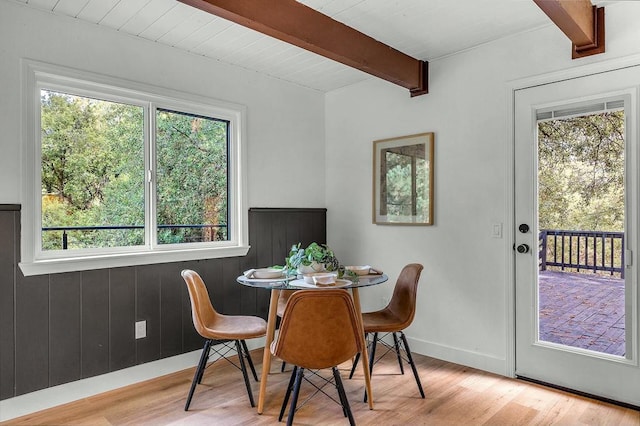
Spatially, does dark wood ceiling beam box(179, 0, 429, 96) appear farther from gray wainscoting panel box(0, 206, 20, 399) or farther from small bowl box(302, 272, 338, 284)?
gray wainscoting panel box(0, 206, 20, 399)

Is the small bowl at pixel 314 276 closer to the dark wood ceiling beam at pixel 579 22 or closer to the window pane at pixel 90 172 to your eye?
the window pane at pixel 90 172

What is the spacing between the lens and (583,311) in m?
2.67

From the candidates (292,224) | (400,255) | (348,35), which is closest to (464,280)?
(400,255)

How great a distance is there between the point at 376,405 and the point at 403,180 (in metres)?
1.85

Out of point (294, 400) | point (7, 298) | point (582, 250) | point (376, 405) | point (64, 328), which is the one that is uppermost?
point (582, 250)

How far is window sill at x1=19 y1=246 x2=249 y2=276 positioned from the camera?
8.15 ft

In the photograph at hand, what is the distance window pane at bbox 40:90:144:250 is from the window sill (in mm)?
137

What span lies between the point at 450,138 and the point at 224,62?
6.39 feet

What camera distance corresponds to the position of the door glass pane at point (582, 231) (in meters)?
2.56

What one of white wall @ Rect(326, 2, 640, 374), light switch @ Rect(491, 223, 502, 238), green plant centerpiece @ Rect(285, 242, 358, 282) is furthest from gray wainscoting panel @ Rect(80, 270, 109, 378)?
light switch @ Rect(491, 223, 502, 238)

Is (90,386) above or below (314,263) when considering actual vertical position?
below

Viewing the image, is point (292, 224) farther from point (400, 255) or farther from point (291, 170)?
point (400, 255)

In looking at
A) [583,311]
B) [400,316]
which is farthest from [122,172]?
[583,311]

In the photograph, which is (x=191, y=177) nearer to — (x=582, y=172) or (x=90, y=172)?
(x=90, y=172)
